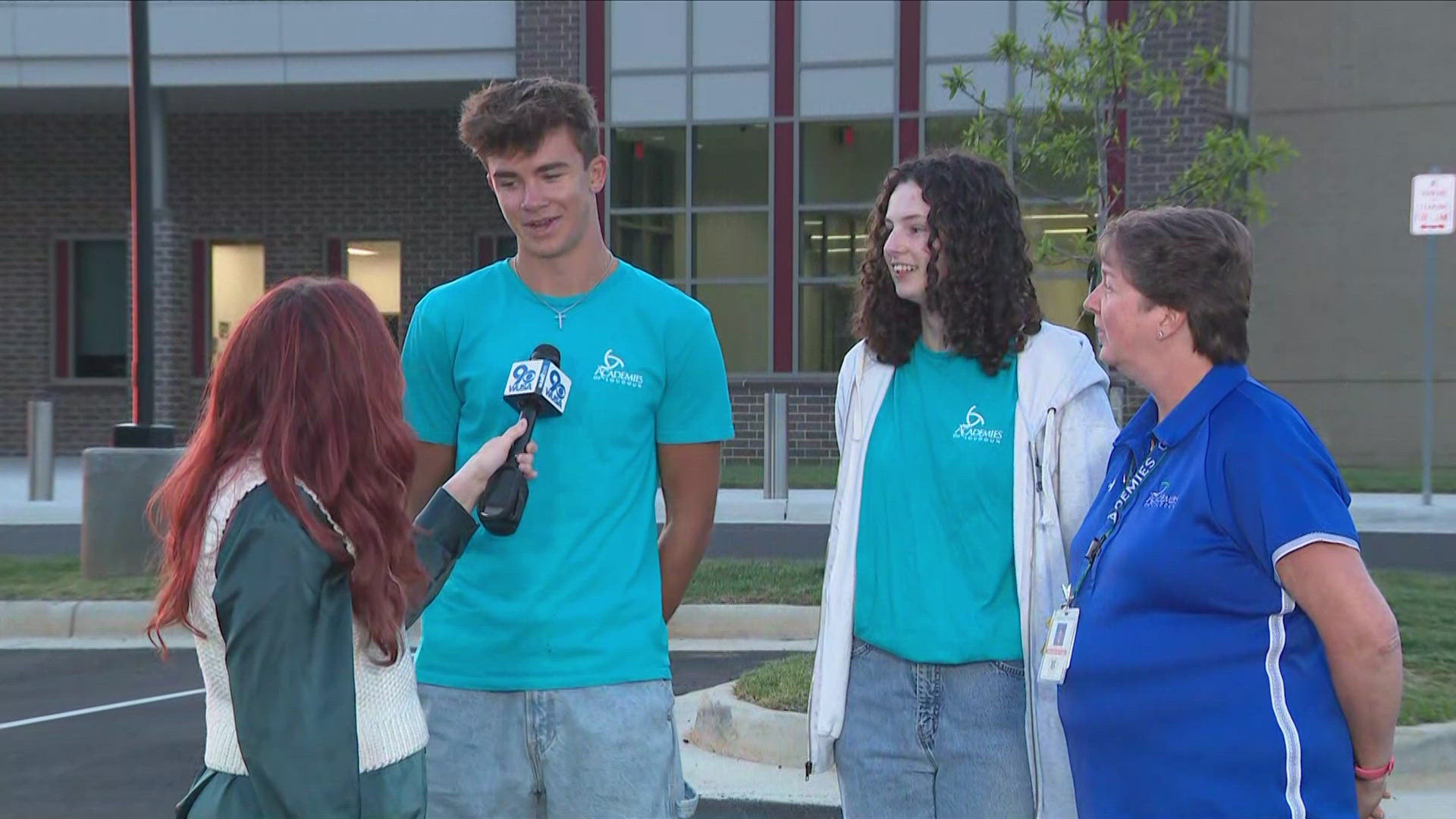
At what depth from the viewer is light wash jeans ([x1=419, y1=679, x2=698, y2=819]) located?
9.97 ft

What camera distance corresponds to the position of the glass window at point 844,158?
19078 millimetres

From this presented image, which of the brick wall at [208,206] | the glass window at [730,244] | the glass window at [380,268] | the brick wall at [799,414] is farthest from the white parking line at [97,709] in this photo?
the glass window at [380,268]

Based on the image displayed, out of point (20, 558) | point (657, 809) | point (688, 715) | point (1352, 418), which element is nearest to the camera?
point (657, 809)

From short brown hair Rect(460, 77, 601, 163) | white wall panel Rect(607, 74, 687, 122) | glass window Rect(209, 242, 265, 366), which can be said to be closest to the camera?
short brown hair Rect(460, 77, 601, 163)

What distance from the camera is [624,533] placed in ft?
10.2

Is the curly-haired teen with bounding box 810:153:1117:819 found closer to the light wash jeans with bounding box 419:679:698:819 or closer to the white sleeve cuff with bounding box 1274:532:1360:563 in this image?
the light wash jeans with bounding box 419:679:698:819

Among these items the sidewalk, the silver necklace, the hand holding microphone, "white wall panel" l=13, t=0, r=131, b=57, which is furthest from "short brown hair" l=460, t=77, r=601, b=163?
"white wall panel" l=13, t=0, r=131, b=57

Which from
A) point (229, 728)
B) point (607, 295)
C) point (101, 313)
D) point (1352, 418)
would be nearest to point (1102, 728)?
point (607, 295)

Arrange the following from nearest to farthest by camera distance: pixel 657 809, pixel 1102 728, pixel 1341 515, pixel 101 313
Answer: pixel 1341 515, pixel 1102 728, pixel 657 809, pixel 101 313

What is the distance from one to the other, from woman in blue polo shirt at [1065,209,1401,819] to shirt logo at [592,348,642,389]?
91 centimetres

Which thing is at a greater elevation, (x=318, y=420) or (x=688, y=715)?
(x=318, y=420)

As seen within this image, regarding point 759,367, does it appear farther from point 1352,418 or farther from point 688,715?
point 688,715

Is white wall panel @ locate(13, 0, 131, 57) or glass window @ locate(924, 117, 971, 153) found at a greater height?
white wall panel @ locate(13, 0, 131, 57)

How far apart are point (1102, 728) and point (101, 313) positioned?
2222 centimetres
